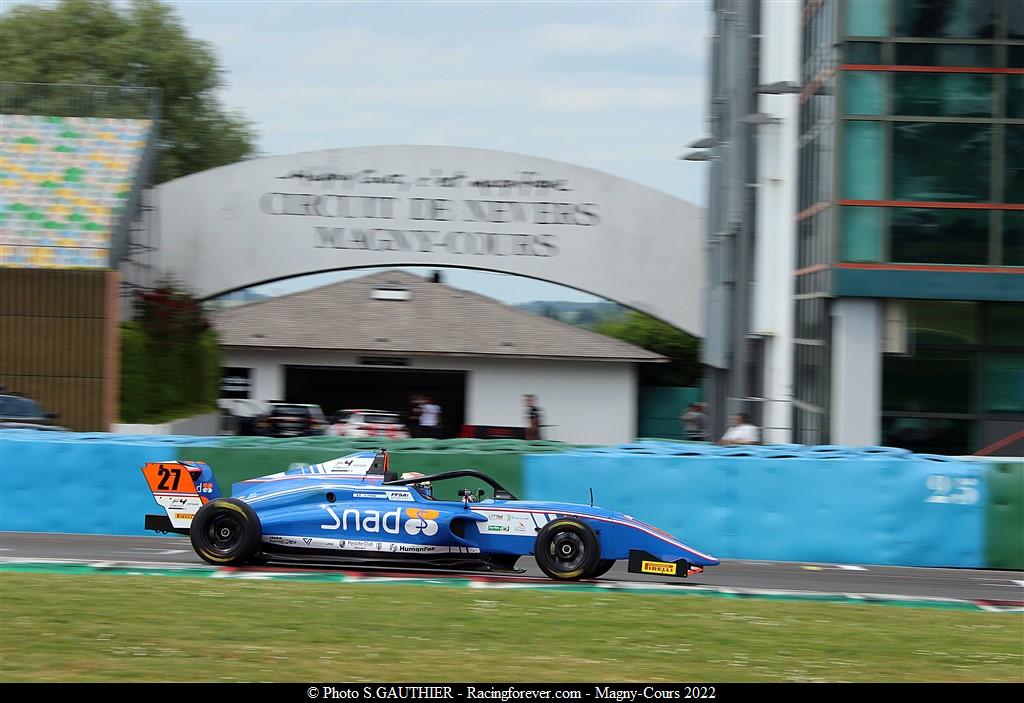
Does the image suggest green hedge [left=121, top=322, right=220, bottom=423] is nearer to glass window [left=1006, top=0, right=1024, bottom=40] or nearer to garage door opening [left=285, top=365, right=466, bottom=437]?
garage door opening [left=285, top=365, right=466, bottom=437]

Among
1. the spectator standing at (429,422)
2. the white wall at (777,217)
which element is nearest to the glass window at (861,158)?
the white wall at (777,217)

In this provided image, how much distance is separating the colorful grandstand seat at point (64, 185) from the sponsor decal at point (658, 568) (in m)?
18.9

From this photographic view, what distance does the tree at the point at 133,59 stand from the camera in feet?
182

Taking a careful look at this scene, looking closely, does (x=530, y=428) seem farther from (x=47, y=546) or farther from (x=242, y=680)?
(x=242, y=680)

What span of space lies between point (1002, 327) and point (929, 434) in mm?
2010

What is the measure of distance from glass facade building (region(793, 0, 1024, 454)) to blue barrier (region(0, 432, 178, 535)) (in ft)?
36.1

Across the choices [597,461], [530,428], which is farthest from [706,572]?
[530,428]

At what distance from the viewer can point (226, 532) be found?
11.9m

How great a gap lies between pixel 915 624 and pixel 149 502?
8387 millimetres

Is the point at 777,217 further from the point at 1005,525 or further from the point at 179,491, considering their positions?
the point at 179,491

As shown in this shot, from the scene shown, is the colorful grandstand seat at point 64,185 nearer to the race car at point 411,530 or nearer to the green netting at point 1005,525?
the race car at point 411,530

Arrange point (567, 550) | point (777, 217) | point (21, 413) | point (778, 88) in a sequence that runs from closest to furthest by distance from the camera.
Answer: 1. point (567, 550)
2. point (778, 88)
3. point (21, 413)
4. point (777, 217)

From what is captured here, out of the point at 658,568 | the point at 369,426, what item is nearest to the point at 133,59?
the point at 369,426
